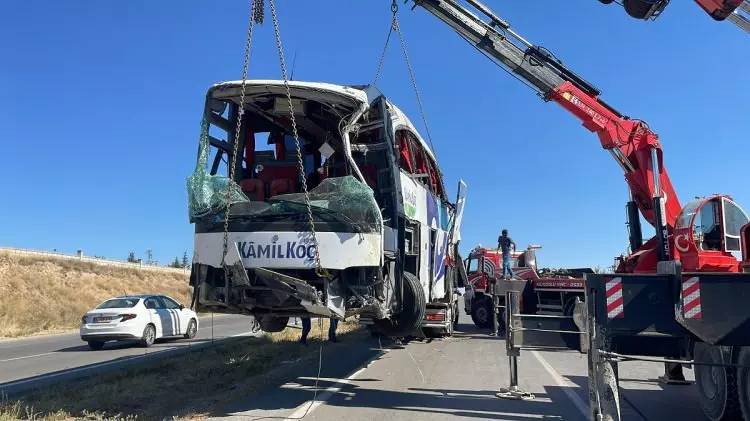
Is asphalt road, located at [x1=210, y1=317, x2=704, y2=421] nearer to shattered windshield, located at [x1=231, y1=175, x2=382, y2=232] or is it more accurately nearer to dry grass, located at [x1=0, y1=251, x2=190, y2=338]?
shattered windshield, located at [x1=231, y1=175, x2=382, y2=232]

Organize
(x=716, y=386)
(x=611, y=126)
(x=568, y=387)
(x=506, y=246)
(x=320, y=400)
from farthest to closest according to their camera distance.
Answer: (x=506, y=246)
(x=611, y=126)
(x=568, y=387)
(x=320, y=400)
(x=716, y=386)

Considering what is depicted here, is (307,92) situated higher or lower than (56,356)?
higher

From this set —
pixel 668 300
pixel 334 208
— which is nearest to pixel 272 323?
pixel 334 208

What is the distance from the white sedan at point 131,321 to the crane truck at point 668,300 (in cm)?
1159

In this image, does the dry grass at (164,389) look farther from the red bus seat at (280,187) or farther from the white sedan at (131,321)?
the white sedan at (131,321)

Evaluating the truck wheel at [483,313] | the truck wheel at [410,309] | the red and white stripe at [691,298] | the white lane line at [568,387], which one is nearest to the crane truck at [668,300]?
the red and white stripe at [691,298]

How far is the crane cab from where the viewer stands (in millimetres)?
11172

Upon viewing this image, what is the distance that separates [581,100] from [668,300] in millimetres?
10233

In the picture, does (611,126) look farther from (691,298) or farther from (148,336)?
(148,336)

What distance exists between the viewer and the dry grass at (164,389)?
7727mm

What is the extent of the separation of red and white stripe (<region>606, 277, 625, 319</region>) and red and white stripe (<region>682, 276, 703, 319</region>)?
58 centimetres

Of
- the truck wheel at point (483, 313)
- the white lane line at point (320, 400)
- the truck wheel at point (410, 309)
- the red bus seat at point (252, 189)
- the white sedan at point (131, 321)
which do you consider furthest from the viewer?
the truck wheel at point (483, 313)

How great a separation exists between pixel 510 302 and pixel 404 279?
5.10 ft

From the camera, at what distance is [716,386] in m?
7.03
